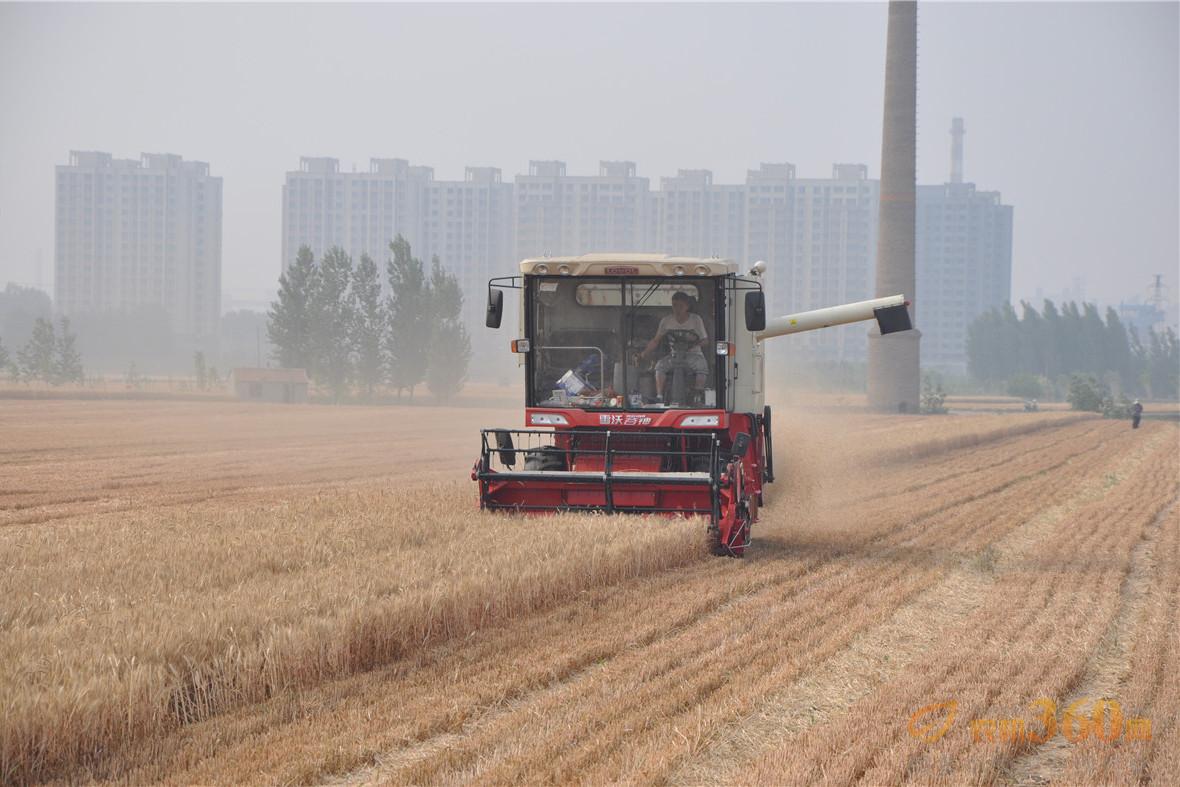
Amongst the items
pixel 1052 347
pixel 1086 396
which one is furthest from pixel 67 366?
pixel 1052 347

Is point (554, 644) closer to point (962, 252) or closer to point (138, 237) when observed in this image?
point (138, 237)

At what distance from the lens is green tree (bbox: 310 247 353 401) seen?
64938 millimetres

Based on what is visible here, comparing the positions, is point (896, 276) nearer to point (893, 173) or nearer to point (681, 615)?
point (893, 173)

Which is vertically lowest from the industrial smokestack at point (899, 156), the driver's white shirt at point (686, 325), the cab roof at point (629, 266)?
the driver's white shirt at point (686, 325)

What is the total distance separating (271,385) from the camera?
59875 mm

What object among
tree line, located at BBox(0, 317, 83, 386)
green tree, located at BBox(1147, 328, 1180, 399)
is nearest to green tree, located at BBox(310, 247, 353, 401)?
tree line, located at BBox(0, 317, 83, 386)

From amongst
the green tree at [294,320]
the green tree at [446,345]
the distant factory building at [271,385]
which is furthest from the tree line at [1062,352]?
the distant factory building at [271,385]

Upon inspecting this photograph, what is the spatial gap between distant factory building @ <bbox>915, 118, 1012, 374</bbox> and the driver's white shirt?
6608 inches

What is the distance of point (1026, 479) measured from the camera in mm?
22844

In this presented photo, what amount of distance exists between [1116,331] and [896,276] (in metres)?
59.3

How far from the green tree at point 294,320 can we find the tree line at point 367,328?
2.1 inches

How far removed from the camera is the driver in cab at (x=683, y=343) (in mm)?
12719

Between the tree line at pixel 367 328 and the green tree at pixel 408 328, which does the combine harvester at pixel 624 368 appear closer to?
the tree line at pixel 367 328

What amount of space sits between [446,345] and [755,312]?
55.5 m
